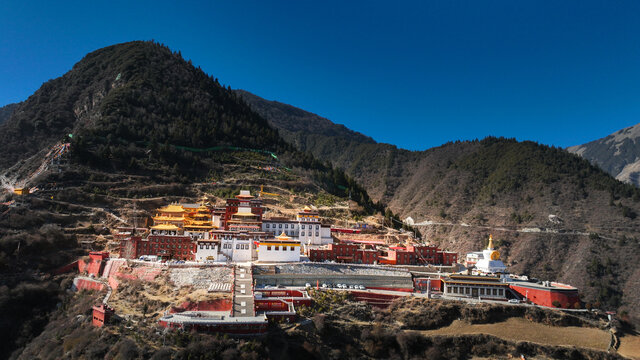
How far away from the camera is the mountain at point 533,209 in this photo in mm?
72312

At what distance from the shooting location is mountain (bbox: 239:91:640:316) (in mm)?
72312

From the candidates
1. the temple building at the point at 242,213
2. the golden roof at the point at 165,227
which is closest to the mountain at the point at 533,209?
the temple building at the point at 242,213

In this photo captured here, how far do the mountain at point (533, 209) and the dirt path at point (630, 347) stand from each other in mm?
29597

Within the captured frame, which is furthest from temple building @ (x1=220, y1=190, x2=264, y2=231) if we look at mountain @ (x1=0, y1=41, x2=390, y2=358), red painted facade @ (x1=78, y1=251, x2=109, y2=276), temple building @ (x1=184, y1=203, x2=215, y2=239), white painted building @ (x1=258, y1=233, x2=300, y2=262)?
mountain @ (x1=0, y1=41, x2=390, y2=358)

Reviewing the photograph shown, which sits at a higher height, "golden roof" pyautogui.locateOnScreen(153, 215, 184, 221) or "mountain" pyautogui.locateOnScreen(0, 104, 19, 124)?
"mountain" pyautogui.locateOnScreen(0, 104, 19, 124)

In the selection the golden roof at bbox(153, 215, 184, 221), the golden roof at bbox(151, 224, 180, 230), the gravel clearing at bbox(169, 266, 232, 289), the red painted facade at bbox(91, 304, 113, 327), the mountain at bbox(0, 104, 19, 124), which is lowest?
the red painted facade at bbox(91, 304, 113, 327)

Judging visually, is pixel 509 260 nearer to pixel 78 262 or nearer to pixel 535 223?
pixel 535 223

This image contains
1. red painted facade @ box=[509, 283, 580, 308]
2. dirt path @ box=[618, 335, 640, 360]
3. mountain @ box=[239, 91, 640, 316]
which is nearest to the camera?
dirt path @ box=[618, 335, 640, 360]

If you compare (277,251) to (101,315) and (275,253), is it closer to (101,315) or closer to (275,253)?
(275,253)

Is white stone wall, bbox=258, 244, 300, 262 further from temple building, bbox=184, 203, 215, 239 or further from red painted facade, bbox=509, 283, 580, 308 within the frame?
red painted facade, bbox=509, 283, 580, 308

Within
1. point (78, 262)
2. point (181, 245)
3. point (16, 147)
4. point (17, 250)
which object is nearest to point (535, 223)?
point (181, 245)

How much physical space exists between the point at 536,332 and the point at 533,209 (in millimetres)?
60896

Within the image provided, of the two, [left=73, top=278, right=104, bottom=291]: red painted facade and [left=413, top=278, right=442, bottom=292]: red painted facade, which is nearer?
[left=73, top=278, right=104, bottom=291]: red painted facade

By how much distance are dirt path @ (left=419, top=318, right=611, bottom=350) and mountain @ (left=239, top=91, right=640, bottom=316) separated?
33.3 metres
